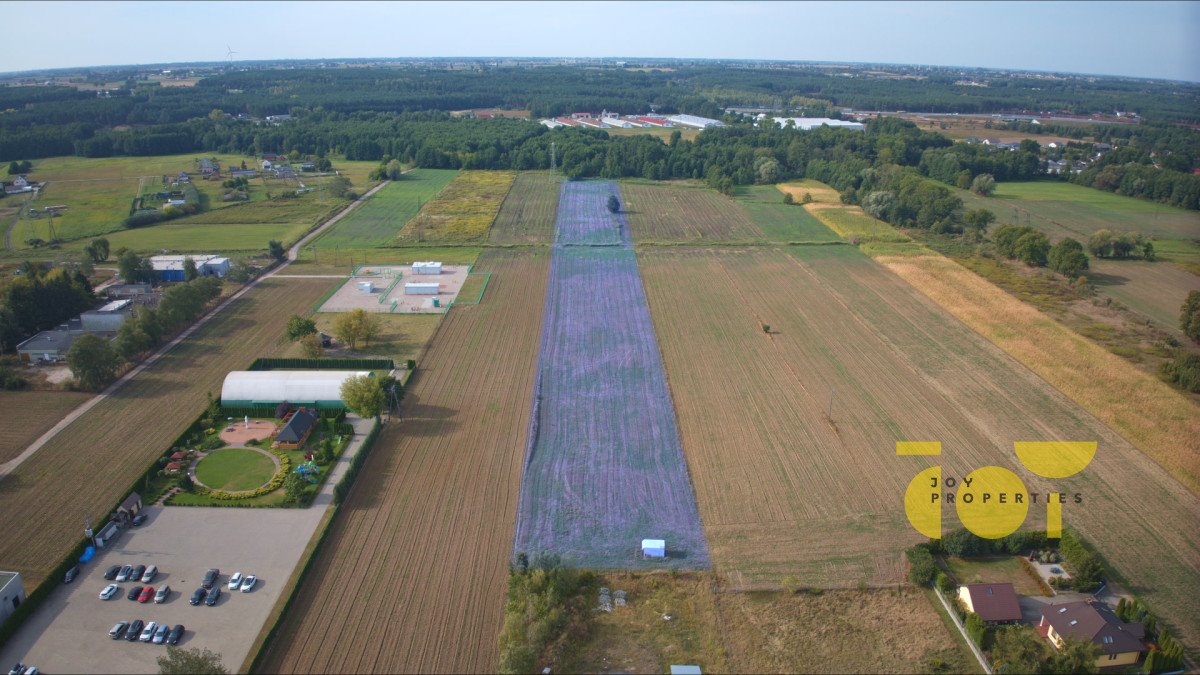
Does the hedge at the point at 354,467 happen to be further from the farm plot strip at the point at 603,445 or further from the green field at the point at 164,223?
the green field at the point at 164,223

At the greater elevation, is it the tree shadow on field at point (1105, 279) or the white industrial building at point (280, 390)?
the tree shadow on field at point (1105, 279)

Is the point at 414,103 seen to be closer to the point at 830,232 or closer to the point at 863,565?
the point at 830,232

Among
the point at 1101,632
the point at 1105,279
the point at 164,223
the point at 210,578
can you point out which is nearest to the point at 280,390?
the point at 210,578

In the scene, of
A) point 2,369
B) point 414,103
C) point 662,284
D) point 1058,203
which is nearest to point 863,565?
point 662,284

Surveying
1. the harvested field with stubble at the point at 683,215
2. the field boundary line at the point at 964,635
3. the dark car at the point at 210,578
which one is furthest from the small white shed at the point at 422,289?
the field boundary line at the point at 964,635

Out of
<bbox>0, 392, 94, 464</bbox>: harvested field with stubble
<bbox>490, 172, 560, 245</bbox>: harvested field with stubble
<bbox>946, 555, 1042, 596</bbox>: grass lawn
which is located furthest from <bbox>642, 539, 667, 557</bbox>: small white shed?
<bbox>490, 172, 560, 245</bbox>: harvested field with stubble
